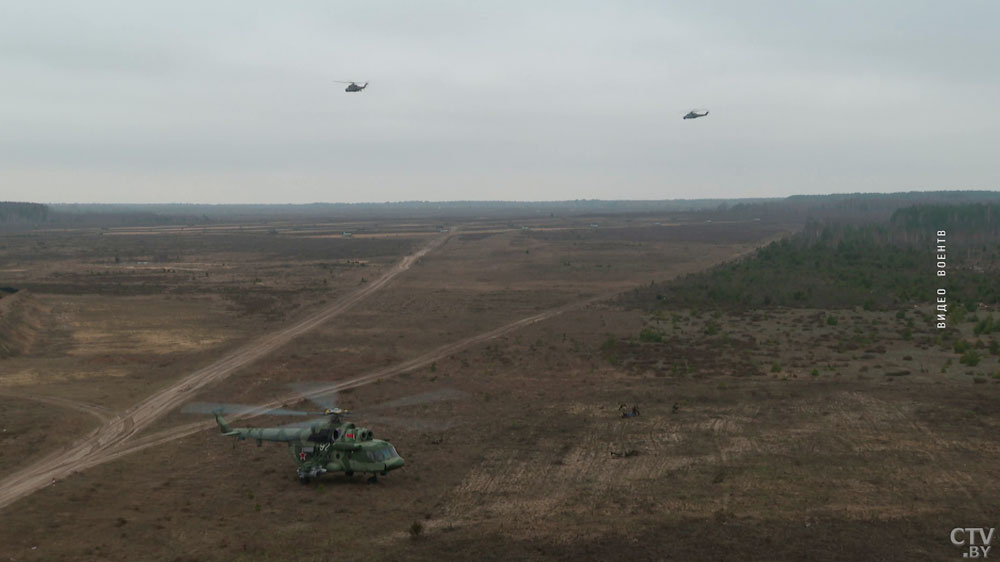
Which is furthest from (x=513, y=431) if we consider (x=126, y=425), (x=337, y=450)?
(x=126, y=425)

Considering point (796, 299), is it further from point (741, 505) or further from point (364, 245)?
point (364, 245)

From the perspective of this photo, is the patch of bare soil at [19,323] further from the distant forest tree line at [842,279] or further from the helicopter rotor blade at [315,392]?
the distant forest tree line at [842,279]


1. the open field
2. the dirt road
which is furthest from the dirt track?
the dirt road

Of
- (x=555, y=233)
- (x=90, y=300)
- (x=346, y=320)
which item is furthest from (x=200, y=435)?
(x=555, y=233)

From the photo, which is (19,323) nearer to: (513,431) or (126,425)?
(126,425)

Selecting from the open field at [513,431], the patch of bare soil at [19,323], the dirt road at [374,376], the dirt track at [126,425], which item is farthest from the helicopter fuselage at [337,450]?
the patch of bare soil at [19,323]

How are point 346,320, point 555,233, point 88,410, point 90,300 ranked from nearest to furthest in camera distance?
point 88,410
point 346,320
point 90,300
point 555,233
